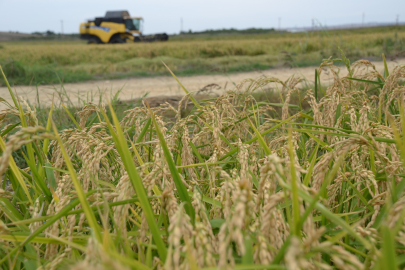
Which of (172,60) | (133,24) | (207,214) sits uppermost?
(133,24)

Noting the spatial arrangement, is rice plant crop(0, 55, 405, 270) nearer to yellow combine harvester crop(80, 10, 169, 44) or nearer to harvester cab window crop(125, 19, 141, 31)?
yellow combine harvester crop(80, 10, 169, 44)

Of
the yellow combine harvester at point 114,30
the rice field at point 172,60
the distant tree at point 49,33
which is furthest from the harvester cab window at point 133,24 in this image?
the distant tree at point 49,33

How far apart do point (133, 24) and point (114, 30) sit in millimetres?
2441

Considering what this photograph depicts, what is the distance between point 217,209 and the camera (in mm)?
1096

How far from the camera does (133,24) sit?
32.9 m

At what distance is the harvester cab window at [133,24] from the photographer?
32.6 m

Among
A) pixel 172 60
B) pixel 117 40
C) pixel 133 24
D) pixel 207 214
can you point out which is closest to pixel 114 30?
pixel 117 40

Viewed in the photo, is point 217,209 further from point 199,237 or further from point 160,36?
point 160,36

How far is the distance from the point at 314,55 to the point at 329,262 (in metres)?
14.1

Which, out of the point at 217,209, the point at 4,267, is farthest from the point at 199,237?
the point at 4,267

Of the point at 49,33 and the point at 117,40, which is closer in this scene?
the point at 117,40

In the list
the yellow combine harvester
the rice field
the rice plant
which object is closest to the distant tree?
the yellow combine harvester

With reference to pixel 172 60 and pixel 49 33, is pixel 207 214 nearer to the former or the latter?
pixel 172 60

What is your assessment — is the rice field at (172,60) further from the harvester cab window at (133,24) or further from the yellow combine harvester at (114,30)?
the harvester cab window at (133,24)
